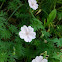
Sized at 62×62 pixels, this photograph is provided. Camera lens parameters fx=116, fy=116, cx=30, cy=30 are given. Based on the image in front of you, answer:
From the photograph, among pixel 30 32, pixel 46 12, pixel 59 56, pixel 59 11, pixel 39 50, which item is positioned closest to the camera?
pixel 59 56

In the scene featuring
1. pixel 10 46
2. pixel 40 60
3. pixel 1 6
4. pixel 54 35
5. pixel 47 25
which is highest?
pixel 1 6

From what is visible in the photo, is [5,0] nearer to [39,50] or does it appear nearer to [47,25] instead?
[47,25]

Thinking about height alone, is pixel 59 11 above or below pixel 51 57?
above

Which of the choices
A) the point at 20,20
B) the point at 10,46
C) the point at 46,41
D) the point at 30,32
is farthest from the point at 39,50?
the point at 20,20

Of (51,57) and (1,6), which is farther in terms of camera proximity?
(1,6)
